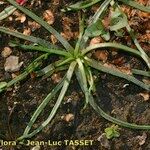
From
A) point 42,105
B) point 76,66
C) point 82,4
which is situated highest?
point 82,4

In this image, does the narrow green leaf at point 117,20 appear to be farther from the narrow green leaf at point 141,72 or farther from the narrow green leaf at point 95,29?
the narrow green leaf at point 141,72

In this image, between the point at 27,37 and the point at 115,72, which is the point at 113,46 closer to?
the point at 115,72

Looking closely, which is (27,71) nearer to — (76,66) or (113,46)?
(76,66)

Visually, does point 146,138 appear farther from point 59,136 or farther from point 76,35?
point 76,35

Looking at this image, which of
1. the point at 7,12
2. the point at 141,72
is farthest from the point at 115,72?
the point at 7,12

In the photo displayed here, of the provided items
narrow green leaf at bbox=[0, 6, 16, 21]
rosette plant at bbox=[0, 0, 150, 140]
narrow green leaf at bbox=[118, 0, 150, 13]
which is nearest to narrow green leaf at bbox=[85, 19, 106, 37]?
Result: rosette plant at bbox=[0, 0, 150, 140]

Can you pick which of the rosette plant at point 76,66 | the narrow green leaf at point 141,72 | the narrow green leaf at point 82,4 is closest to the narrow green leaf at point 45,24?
the rosette plant at point 76,66

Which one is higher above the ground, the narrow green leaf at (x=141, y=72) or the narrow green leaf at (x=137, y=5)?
the narrow green leaf at (x=137, y=5)

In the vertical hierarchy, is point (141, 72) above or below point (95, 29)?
below

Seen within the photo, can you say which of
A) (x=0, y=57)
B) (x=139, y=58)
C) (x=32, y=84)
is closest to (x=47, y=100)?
(x=32, y=84)

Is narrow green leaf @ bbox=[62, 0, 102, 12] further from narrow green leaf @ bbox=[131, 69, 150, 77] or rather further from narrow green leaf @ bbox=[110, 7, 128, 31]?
narrow green leaf @ bbox=[131, 69, 150, 77]

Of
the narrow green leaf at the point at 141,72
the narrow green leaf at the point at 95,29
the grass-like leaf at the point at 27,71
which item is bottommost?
the narrow green leaf at the point at 141,72
